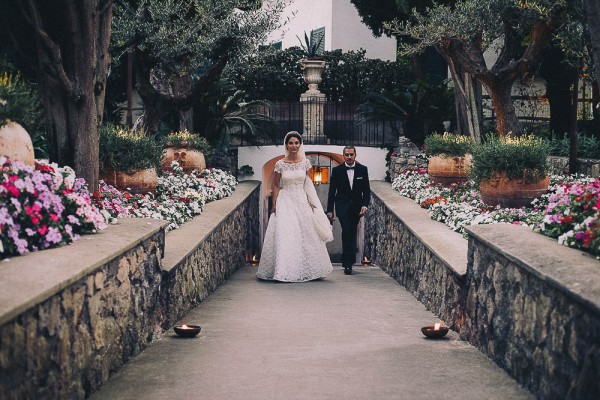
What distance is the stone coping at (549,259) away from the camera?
14.0 ft

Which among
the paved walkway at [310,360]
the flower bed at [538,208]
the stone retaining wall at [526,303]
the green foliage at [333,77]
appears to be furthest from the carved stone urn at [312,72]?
the paved walkway at [310,360]

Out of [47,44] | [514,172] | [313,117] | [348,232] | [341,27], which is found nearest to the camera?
[47,44]

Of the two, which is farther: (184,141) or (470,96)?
(184,141)

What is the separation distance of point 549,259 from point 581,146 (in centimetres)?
1147

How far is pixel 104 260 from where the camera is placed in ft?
17.2

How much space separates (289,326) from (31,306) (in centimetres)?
360

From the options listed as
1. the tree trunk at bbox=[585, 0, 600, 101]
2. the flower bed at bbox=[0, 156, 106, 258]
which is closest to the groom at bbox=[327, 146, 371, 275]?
the tree trunk at bbox=[585, 0, 600, 101]

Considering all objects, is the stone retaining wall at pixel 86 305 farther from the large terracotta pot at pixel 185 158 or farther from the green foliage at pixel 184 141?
the green foliage at pixel 184 141

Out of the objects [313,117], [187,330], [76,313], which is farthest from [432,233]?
[313,117]

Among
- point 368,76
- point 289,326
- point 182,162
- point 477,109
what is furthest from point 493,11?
point 368,76

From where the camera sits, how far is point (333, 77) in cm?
2719

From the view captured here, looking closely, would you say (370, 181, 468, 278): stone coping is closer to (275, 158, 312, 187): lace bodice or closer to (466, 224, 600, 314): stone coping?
(466, 224, 600, 314): stone coping

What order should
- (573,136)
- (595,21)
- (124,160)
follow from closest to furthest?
(595,21)
(124,160)
(573,136)

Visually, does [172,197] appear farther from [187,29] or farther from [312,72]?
[312,72]
